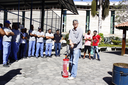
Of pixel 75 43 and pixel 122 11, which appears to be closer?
pixel 75 43

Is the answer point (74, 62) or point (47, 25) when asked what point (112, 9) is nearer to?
point (47, 25)

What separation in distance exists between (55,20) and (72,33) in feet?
35.7

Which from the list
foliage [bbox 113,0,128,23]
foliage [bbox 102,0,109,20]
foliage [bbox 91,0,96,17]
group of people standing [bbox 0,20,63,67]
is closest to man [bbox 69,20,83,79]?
group of people standing [bbox 0,20,63,67]

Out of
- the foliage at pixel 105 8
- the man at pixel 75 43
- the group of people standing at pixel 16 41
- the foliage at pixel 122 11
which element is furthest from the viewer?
the foliage at pixel 105 8

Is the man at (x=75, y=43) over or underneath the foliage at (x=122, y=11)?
underneath

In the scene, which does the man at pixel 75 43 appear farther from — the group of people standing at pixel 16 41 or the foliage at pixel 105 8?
the foliage at pixel 105 8

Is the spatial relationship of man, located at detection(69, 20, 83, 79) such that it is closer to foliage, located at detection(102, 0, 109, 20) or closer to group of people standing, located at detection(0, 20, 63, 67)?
group of people standing, located at detection(0, 20, 63, 67)

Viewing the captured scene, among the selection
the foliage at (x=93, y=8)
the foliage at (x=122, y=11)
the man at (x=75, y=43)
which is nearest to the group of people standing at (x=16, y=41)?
the man at (x=75, y=43)

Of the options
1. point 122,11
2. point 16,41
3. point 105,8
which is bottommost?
point 16,41

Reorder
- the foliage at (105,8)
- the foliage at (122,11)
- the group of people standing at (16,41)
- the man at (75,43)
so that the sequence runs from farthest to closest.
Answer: the foliage at (105,8) → the foliage at (122,11) → the group of people standing at (16,41) → the man at (75,43)

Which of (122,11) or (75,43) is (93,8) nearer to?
(122,11)

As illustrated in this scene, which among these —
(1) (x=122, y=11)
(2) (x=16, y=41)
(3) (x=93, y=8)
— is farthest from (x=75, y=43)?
(1) (x=122, y=11)

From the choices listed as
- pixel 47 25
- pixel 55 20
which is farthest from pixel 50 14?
pixel 47 25

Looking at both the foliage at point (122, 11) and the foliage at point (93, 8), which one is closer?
the foliage at point (122, 11)
